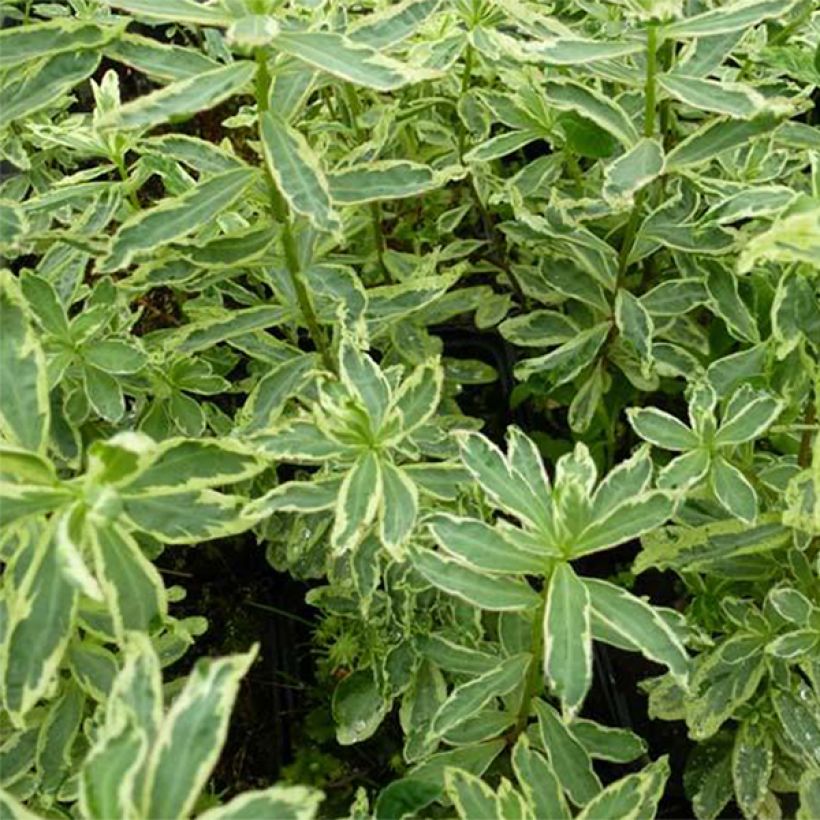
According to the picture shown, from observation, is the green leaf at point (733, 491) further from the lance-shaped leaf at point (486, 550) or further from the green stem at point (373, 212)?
the green stem at point (373, 212)

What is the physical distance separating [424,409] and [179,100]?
473 millimetres

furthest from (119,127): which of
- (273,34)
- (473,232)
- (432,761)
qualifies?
(473,232)

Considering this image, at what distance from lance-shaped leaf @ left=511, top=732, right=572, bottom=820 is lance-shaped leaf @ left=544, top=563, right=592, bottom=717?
0.75ft

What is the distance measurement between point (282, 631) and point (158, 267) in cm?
85

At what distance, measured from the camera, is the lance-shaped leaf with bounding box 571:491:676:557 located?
50.4 inches

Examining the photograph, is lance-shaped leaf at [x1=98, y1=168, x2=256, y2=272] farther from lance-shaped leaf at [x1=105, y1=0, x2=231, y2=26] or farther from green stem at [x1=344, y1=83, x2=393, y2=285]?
green stem at [x1=344, y1=83, x2=393, y2=285]

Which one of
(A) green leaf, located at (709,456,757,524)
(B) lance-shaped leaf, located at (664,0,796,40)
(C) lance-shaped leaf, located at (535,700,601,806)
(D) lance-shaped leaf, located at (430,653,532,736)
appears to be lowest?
(C) lance-shaped leaf, located at (535,700,601,806)

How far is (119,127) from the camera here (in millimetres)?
1242

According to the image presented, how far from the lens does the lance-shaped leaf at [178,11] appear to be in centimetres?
127

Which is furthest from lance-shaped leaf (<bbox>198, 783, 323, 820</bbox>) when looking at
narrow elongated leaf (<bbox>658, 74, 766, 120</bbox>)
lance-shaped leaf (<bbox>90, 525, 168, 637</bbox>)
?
narrow elongated leaf (<bbox>658, 74, 766, 120</bbox>)

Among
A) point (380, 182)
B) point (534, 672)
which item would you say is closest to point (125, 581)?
point (534, 672)

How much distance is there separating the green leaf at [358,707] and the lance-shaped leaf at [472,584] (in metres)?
0.45

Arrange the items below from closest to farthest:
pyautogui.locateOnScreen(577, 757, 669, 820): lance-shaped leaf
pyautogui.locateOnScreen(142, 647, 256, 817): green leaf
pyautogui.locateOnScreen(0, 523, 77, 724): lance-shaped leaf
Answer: pyautogui.locateOnScreen(142, 647, 256, 817): green leaf < pyautogui.locateOnScreen(0, 523, 77, 724): lance-shaped leaf < pyautogui.locateOnScreen(577, 757, 669, 820): lance-shaped leaf

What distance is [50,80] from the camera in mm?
1366
